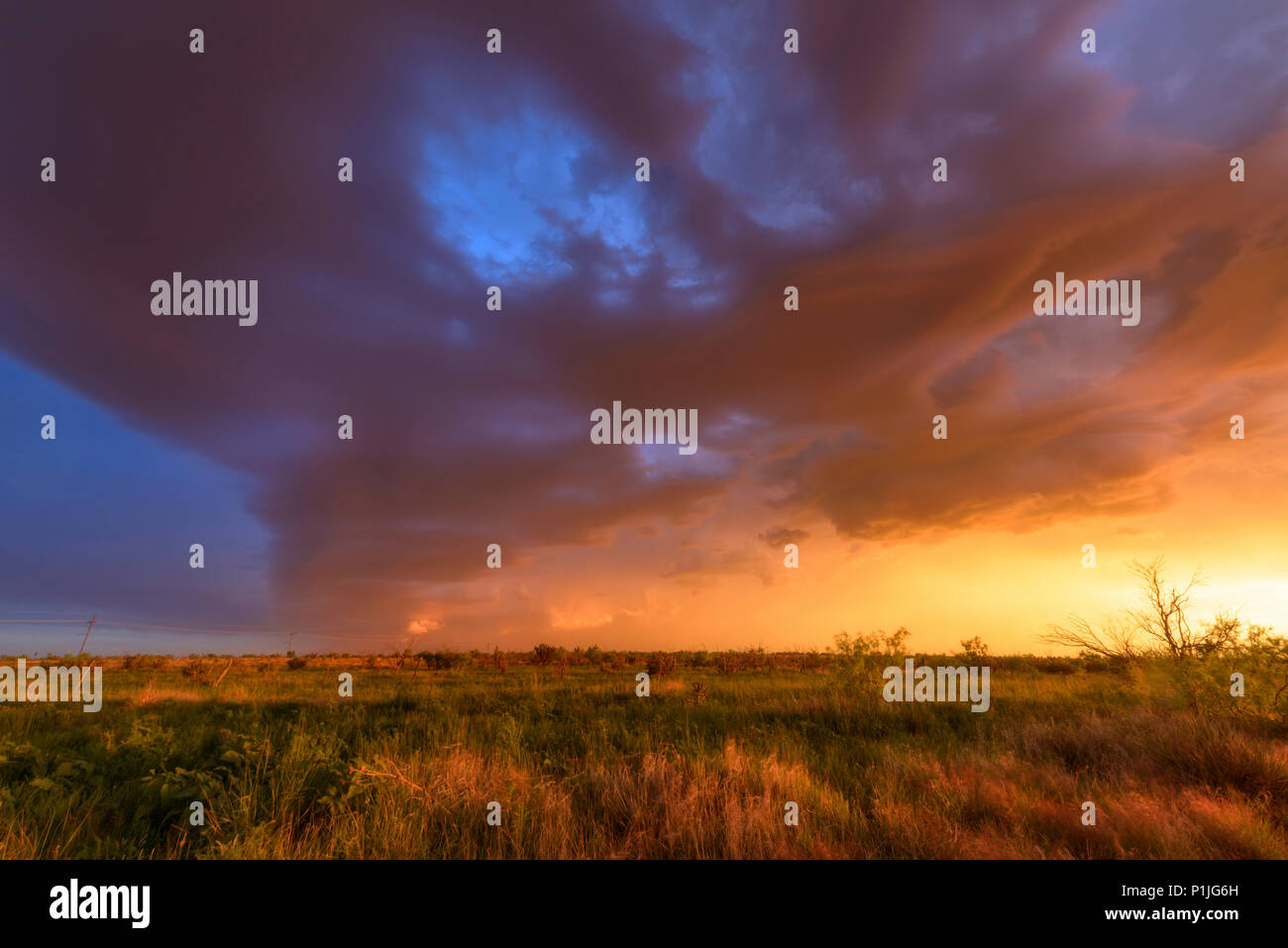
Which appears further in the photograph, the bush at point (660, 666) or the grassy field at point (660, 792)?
the bush at point (660, 666)

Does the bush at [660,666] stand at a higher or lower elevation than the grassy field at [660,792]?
lower

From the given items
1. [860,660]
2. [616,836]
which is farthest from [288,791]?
[860,660]

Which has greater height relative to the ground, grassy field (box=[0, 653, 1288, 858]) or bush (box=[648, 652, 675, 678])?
grassy field (box=[0, 653, 1288, 858])

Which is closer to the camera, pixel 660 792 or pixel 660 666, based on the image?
pixel 660 792

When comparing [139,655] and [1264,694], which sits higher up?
[1264,694]

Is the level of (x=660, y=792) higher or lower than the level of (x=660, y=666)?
higher

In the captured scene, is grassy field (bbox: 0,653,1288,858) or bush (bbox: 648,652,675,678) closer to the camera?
grassy field (bbox: 0,653,1288,858)
